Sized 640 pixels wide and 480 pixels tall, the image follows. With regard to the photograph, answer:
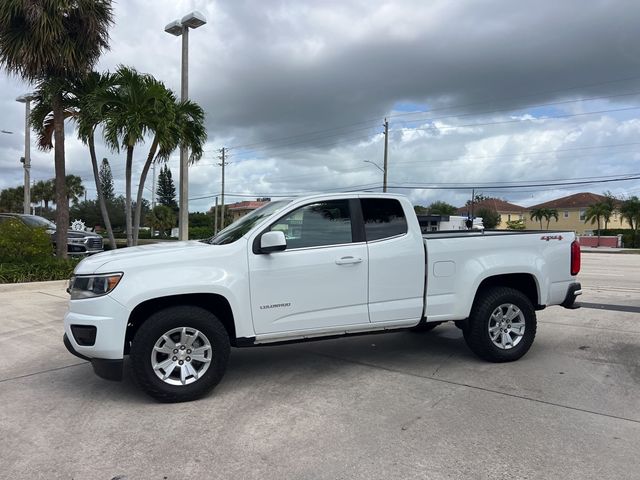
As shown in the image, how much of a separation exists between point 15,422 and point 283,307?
234 cm

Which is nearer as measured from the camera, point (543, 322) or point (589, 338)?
point (589, 338)

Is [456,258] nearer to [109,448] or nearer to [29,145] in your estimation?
[109,448]

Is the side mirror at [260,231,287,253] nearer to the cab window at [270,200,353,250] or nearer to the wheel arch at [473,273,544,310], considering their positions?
the cab window at [270,200,353,250]

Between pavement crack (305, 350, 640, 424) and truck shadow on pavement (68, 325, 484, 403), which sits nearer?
pavement crack (305, 350, 640, 424)

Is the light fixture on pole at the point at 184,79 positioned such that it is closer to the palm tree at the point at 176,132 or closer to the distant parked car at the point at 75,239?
the palm tree at the point at 176,132

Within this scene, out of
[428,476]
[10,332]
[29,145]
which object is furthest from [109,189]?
[428,476]

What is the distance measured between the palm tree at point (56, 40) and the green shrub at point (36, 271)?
1.35 metres

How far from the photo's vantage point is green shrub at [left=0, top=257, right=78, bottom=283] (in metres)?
11.5

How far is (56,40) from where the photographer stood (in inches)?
487

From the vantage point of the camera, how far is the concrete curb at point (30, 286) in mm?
→ 10977

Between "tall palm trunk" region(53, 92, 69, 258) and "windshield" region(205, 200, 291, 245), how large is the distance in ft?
33.0

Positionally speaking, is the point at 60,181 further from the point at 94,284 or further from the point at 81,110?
the point at 94,284

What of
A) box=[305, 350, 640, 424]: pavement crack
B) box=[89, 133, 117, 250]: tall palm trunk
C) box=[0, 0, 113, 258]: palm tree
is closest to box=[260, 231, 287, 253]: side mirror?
box=[305, 350, 640, 424]: pavement crack

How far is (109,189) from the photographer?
3711 inches
